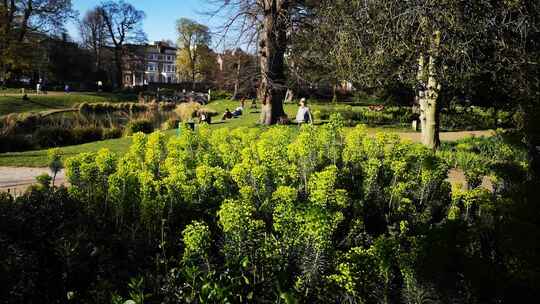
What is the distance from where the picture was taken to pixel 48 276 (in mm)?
2760

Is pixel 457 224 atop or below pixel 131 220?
atop

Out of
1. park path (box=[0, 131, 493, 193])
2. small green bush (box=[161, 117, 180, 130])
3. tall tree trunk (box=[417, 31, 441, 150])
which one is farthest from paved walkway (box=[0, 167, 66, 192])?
small green bush (box=[161, 117, 180, 130])

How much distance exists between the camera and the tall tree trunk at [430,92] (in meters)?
9.16

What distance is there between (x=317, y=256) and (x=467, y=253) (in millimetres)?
842

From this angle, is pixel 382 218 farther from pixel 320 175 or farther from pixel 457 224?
pixel 457 224

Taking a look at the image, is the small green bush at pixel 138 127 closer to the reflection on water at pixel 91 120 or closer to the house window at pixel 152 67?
the reflection on water at pixel 91 120

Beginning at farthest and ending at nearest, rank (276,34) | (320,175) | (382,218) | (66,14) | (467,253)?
(66,14)
(276,34)
(382,218)
(320,175)
(467,253)

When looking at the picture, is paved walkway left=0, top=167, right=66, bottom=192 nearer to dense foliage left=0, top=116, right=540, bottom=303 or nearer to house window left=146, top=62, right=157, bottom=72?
dense foliage left=0, top=116, right=540, bottom=303

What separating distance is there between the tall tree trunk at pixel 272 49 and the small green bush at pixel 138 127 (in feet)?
19.2

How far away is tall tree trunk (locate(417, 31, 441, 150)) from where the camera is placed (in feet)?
30.1

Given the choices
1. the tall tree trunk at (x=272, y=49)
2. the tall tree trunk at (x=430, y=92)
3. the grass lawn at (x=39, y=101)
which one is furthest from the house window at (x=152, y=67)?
the tall tree trunk at (x=430, y=92)

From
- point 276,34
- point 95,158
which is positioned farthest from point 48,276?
point 276,34

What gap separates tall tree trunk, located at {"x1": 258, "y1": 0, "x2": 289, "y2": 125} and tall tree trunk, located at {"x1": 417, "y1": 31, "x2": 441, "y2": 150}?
736 centimetres

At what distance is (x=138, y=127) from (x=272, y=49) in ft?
23.6
